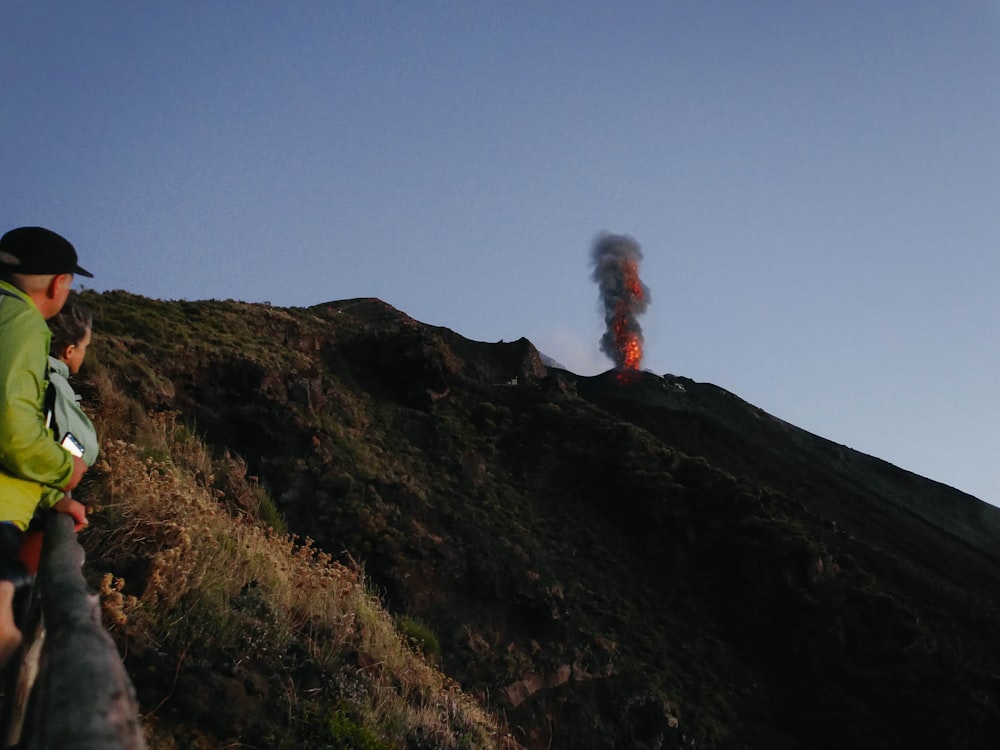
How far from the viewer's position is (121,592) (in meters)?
4.39

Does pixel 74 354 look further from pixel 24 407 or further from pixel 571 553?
pixel 571 553

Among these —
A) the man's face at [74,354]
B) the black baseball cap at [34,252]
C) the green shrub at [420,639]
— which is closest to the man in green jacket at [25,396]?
the black baseball cap at [34,252]

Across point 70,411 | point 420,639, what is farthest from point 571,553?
point 70,411

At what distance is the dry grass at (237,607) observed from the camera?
4512 millimetres

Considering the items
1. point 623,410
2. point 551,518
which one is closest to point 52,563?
point 551,518

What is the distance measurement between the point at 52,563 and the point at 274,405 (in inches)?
→ 620

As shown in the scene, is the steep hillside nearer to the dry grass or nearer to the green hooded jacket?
the dry grass

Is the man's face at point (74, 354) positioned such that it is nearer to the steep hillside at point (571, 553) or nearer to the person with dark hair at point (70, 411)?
the person with dark hair at point (70, 411)

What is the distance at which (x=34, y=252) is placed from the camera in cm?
278

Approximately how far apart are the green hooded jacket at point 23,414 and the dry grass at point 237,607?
167 centimetres

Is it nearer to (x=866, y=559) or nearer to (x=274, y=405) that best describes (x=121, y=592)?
(x=274, y=405)

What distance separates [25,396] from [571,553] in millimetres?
17133

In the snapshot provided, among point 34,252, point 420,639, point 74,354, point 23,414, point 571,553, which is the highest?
point 34,252

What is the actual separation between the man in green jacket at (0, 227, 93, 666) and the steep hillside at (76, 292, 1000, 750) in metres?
9.82
